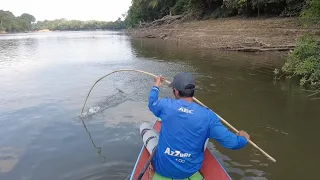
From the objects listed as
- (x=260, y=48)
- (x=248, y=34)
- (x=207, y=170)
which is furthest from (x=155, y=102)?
(x=248, y=34)

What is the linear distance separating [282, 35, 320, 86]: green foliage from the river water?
664 millimetres

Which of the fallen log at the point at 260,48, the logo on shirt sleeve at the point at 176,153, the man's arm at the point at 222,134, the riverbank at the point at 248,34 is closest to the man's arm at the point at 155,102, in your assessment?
the logo on shirt sleeve at the point at 176,153

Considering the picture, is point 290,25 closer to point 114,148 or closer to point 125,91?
point 125,91

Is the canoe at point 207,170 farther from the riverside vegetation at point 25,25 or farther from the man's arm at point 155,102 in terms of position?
the riverside vegetation at point 25,25

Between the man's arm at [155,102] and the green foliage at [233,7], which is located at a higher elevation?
the green foliage at [233,7]

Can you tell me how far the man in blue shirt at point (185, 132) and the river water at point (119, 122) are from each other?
6.17 ft

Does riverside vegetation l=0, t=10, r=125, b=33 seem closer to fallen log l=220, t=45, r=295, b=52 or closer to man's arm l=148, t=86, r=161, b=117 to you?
fallen log l=220, t=45, r=295, b=52

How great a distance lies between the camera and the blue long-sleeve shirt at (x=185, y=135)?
3674 millimetres

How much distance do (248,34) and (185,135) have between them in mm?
21927

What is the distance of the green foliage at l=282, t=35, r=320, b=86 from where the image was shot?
1103 centimetres

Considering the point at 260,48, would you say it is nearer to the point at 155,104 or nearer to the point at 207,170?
the point at 207,170

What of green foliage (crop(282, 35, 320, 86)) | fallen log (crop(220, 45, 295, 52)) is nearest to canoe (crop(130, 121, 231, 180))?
green foliage (crop(282, 35, 320, 86))

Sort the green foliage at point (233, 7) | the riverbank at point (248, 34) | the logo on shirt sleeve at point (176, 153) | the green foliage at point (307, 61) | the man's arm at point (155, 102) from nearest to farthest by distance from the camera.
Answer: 1. the logo on shirt sleeve at point (176, 153)
2. the man's arm at point (155, 102)
3. the green foliage at point (307, 61)
4. the riverbank at point (248, 34)
5. the green foliage at point (233, 7)

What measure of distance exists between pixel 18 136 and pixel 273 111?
7.32 metres
